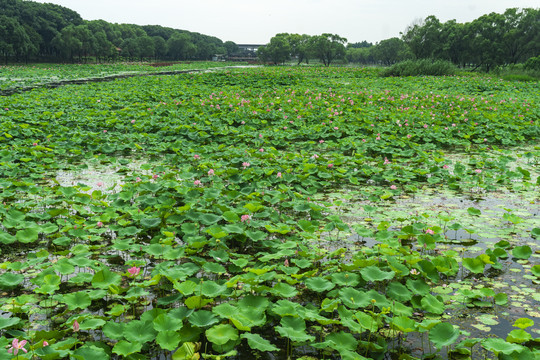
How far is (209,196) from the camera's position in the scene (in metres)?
4.07

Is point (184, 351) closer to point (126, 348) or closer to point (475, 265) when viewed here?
point (126, 348)

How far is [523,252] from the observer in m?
3.07

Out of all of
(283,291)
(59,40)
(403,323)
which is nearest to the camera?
(403,323)

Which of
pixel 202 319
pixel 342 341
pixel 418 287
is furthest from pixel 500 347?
pixel 202 319

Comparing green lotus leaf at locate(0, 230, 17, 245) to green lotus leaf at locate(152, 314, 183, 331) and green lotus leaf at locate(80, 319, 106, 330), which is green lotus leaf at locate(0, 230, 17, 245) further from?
green lotus leaf at locate(152, 314, 183, 331)

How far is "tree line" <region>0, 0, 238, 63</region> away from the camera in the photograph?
40938 millimetres

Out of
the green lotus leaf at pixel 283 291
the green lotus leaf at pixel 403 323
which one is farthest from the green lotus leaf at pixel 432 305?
the green lotus leaf at pixel 283 291

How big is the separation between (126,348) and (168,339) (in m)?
0.22

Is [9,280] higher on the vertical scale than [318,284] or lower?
lower

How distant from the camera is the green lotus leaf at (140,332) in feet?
6.57

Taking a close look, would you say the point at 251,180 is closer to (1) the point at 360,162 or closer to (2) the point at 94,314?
(1) the point at 360,162

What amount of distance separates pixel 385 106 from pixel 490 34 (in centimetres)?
3551

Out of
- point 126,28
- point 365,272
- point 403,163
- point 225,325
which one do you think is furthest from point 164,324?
point 126,28

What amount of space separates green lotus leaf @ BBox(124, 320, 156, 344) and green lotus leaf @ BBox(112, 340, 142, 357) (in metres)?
0.06
